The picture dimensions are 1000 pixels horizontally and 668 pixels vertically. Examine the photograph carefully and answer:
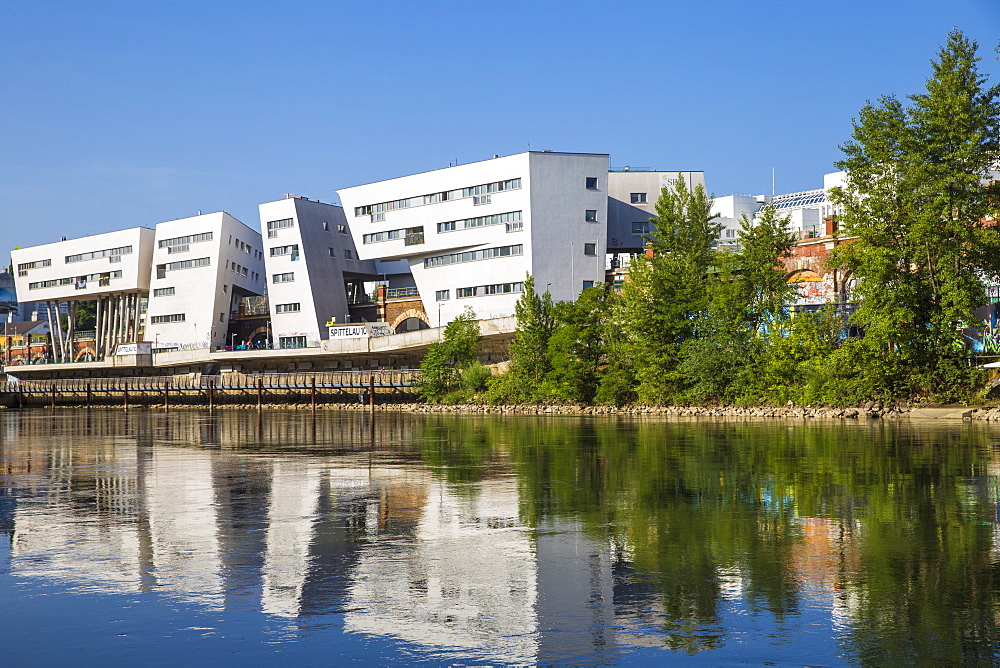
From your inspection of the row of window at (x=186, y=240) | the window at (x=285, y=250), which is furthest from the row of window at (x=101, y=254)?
the window at (x=285, y=250)

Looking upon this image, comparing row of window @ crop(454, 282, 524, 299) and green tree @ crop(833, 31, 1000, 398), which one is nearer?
green tree @ crop(833, 31, 1000, 398)

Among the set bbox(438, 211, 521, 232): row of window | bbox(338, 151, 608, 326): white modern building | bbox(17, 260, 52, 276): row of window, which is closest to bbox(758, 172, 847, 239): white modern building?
bbox(338, 151, 608, 326): white modern building

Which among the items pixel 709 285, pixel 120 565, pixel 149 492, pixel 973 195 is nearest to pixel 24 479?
pixel 149 492

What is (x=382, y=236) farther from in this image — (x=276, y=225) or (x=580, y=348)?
(x=580, y=348)

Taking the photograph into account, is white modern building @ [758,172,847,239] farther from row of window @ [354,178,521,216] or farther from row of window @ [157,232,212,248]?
row of window @ [157,232,212,248]

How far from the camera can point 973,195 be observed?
54.6 metres

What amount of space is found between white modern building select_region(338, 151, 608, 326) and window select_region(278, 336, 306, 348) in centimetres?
1596

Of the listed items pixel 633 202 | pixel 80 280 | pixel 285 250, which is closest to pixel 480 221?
pixel 633 202

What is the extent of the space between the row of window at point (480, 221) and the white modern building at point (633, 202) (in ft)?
38.9

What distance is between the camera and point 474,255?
310 feet

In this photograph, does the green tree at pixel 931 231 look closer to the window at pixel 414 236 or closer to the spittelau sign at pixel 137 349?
the window at pixel 414 236

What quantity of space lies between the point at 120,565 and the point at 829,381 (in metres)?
50.3

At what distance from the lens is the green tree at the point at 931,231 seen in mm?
53969

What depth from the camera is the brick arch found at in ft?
354
